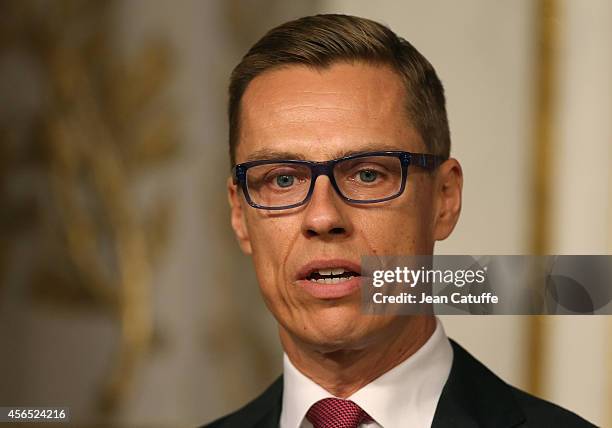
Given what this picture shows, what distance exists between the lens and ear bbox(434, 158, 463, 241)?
2.89 feet

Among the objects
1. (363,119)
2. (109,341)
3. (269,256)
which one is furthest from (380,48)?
(109,341)

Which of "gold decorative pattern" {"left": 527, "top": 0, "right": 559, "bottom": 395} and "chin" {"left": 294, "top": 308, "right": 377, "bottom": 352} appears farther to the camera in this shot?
"gold decorative pattern" {"left": 527, "top": 0, "right": 559, "bottom": 395}

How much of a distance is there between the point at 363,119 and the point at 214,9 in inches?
35.0

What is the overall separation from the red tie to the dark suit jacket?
6 cm

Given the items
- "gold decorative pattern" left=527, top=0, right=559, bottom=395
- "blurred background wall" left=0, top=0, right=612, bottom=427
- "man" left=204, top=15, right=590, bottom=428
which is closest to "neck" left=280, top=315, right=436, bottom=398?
"man" left=204, top=15, right=590, bottom=428

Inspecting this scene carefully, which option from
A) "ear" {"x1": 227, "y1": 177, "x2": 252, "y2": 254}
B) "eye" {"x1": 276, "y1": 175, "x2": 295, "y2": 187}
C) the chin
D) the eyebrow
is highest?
the eyebrow

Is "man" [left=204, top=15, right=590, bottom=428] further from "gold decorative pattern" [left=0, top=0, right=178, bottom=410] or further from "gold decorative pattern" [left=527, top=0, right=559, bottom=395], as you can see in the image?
"gold decorative pattern" [left=0, top=0, right=178, bottom=410]

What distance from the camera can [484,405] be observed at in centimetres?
88

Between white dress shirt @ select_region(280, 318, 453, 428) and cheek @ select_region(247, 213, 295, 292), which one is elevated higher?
cheek @ select_region(247, 213, 295, 292)

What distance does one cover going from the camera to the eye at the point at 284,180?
33.3 inches

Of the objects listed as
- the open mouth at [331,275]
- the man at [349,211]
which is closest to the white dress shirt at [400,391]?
the man at [349,211]

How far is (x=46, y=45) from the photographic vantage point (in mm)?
1724

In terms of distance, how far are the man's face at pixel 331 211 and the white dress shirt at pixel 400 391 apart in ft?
0.15

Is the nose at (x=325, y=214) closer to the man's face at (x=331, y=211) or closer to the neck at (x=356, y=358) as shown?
the man's face at (x=331, y=211)
